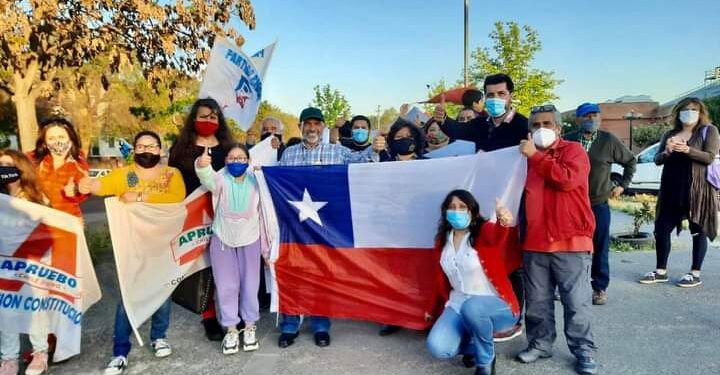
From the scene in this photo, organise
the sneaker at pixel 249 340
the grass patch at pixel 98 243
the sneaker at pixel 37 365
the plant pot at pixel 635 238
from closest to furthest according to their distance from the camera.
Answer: the sneaker at pixel 37 365
the sneaker at pixel 249 340
the grass patch at pixel 98 243
the plant pot at pixel 635 238

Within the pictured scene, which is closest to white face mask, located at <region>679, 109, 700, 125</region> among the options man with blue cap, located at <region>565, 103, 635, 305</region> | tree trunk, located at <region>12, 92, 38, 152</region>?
man with blue cap, located at <region>565, 103, 635, 305</region>

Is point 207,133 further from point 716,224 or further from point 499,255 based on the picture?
point 716,224

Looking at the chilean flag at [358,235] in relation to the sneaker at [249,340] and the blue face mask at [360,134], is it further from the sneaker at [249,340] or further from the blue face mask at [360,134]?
the blue face mask at [360,134]

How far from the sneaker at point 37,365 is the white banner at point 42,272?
85 millimetres

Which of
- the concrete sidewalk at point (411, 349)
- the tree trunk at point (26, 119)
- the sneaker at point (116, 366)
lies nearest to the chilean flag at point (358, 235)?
the concrete sidewalk at point (411, 349)

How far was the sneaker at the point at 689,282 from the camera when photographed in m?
5.18

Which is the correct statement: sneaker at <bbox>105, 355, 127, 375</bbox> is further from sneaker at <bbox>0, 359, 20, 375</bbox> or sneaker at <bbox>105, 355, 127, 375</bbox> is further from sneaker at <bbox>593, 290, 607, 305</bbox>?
sneaker at <bbox>593, 290, 607, 305</bbox>

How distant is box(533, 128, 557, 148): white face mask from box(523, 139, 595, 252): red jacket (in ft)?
0.22

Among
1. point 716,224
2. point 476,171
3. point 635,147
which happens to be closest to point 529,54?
point 716,224

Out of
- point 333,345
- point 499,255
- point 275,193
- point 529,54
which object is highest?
point 529,54

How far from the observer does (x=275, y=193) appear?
13.9 ft

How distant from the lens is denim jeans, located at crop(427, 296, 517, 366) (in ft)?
10.6

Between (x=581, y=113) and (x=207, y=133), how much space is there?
134 inches

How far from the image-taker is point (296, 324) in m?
4.18
